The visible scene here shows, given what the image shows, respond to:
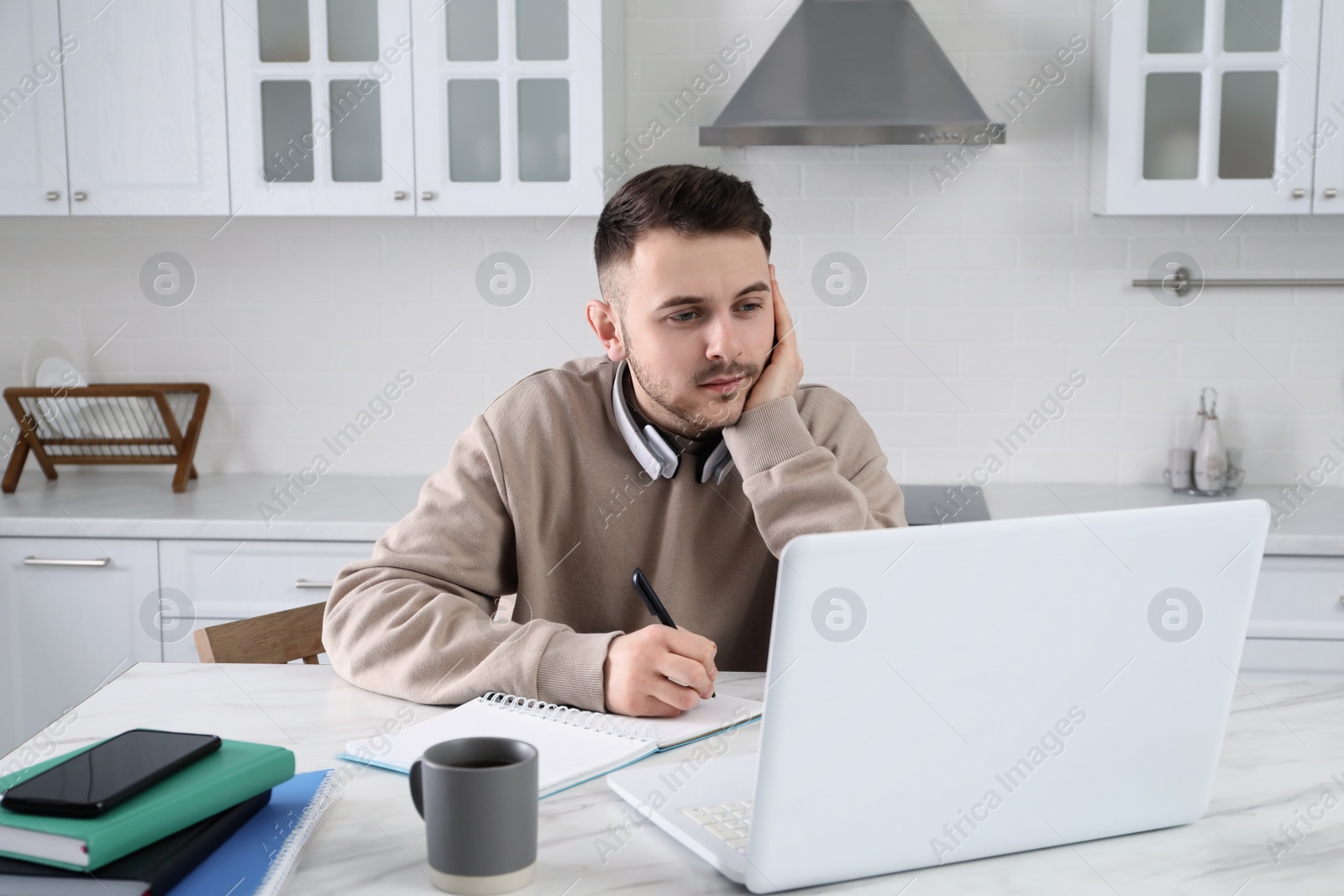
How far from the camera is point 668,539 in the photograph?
1655mm

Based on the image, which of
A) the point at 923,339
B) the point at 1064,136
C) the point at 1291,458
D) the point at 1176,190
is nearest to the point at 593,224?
the point at 923,339

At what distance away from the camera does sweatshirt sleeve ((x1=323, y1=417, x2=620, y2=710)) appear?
1.25 meters

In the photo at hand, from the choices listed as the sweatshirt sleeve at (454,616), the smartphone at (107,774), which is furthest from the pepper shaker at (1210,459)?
the smartphone at (107,774)

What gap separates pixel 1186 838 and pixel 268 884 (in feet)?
2.30

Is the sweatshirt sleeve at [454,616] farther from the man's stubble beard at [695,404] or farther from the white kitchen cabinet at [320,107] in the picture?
the white kitchen cabinet at [320,107]

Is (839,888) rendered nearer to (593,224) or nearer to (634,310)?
(634,310)

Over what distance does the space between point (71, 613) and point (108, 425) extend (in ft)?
2.05

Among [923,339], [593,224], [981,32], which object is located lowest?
[923,339]

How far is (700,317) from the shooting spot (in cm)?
157

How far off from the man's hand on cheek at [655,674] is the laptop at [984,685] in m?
0.28

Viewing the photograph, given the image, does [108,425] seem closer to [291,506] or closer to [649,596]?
[291,506]

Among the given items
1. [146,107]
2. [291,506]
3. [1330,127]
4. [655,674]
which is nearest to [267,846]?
[655,674]

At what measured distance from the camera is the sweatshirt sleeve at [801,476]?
1518mm

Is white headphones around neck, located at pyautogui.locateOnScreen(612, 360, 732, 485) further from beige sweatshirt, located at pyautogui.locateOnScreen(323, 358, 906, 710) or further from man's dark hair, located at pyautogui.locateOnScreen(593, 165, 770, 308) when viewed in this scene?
man's dark hair, located at pyautogui.locateOnScreen(593, 165, 770, 308)
